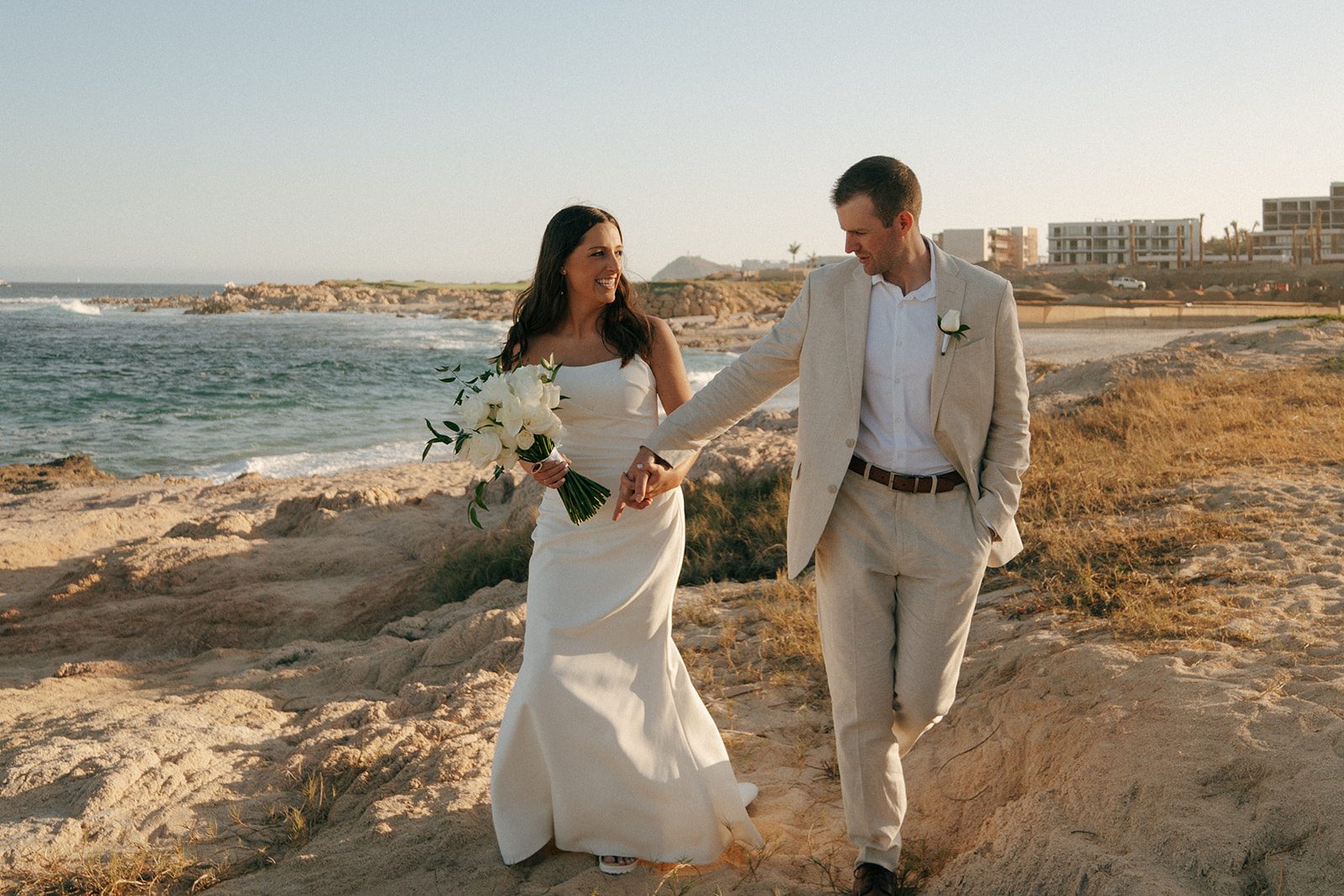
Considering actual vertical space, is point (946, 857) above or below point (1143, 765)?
below

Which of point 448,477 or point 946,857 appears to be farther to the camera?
point 448,477

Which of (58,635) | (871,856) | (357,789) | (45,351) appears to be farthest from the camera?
(45,351)

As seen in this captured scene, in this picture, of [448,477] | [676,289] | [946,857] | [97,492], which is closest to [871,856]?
[946,857]

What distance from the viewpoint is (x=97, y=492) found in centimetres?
1449

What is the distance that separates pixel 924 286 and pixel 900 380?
0.36 m

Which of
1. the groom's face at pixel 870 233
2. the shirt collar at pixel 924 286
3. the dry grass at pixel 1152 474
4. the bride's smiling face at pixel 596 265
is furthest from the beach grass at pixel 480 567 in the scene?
the groom's face at pixel 870 233

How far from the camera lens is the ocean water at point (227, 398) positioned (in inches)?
752

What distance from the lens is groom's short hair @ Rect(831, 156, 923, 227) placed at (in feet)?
10.4

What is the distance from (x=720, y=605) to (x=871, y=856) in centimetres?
339

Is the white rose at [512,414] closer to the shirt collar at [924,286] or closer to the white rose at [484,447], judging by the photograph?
the white rose at [484,447]

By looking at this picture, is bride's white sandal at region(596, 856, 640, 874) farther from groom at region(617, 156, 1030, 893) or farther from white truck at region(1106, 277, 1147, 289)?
white truck at region(1106, 277, 1147, 289)

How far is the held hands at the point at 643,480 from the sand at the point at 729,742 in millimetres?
1422

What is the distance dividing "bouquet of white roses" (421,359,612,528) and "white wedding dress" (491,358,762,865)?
11.7 inches

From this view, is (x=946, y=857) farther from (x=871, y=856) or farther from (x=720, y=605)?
(x=720, y=605)
